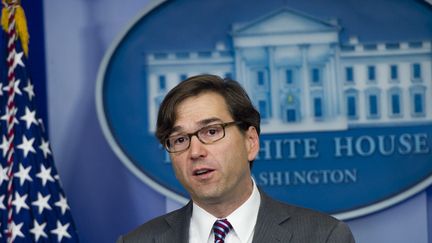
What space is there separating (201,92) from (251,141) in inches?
8.4

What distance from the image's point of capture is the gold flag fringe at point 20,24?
308 centimetres

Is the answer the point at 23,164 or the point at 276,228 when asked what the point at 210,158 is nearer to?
the point at 276,228

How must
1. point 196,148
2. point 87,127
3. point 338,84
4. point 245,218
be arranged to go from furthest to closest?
1. point 87,127
2. point 338,84
3. point 245,218
4. point 196,148

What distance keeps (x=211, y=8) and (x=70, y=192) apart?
1029mm

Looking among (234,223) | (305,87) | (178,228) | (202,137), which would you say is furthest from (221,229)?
(305,87)

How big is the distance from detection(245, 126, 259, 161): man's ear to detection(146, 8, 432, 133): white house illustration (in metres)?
1.03

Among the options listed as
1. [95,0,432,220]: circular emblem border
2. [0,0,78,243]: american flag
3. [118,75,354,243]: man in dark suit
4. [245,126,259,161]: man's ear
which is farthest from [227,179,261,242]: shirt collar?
[0,0,78,243]: american flag

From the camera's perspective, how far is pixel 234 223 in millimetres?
2074

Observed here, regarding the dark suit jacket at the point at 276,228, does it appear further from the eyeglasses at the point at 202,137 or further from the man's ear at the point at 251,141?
the eyeglasses at the point at 202,137

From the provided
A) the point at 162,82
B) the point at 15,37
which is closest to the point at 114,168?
the point at 162,82

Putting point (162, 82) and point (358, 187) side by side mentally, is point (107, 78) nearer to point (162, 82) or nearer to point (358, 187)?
point (162, 82)

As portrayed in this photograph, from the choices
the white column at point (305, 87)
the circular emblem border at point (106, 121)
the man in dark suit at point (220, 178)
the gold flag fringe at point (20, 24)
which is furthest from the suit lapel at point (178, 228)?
the gold flag fringe at point (20, 24)

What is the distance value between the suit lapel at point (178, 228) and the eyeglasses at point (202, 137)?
0.22 m

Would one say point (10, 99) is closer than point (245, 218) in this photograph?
No
